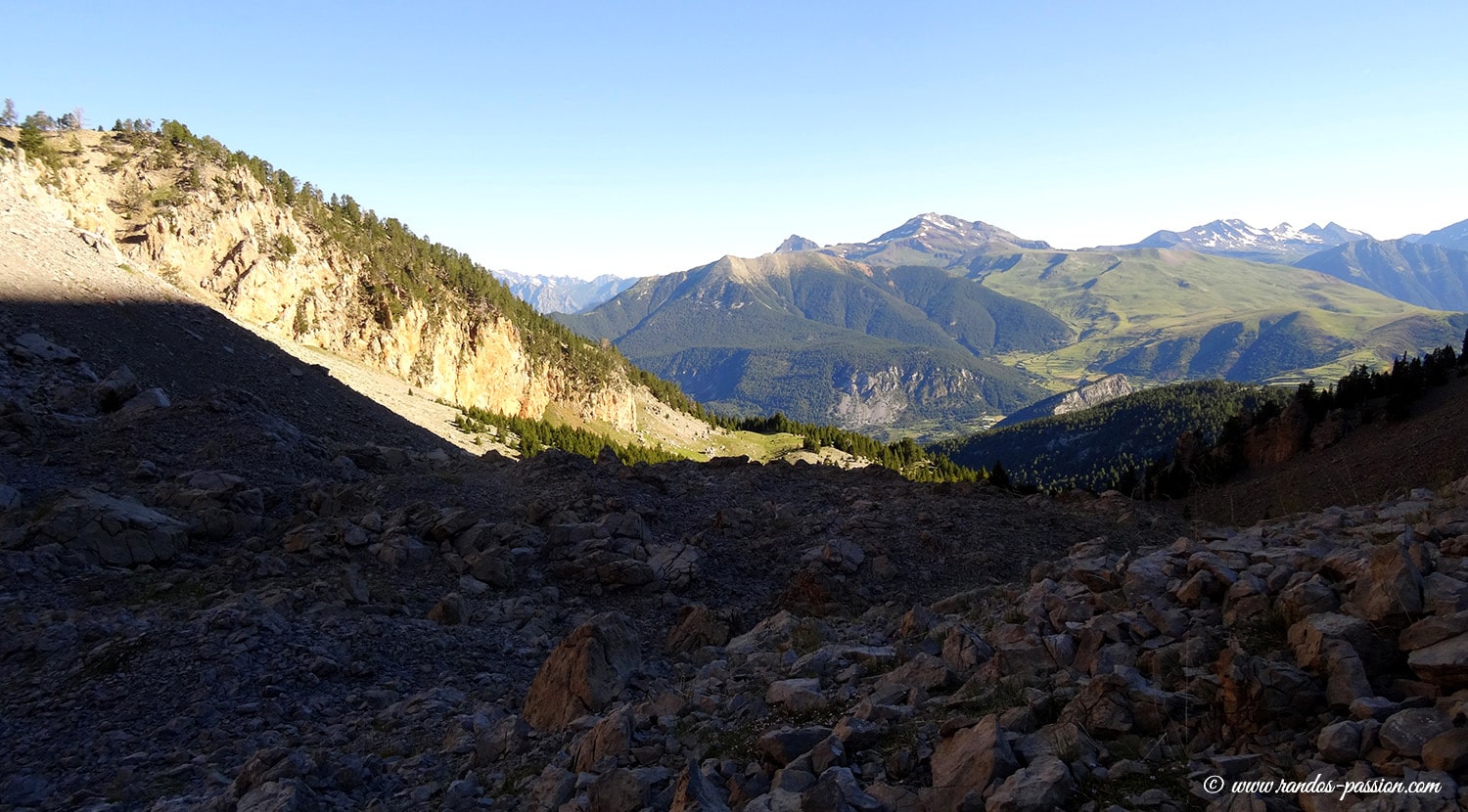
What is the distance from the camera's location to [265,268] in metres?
72.2

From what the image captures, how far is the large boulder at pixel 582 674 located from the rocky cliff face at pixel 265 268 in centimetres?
5584

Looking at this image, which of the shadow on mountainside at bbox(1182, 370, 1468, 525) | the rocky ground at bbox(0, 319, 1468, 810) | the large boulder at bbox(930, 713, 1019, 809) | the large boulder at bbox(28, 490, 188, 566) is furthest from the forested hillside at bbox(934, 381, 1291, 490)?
the large boulder at bbox(930, 713, 1019, 809)

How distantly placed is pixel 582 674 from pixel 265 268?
77451 millimetres

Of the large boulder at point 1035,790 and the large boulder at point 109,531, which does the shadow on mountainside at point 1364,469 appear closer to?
the large boulder at point 1035,790

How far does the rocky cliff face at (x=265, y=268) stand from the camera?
6262cm

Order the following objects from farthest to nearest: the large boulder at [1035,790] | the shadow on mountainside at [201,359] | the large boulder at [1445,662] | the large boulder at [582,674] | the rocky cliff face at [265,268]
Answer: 1. the rocky cliff face at [265,268]
2. the shadow on mountainside at [201,359]
3. the large boulder at [582,674]
4. the large boulder at [1035,790]
5. the large boulder at [1445,662]

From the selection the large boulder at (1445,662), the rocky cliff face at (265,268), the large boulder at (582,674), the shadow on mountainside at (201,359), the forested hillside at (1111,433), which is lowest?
the forested hillside at (1111,433)

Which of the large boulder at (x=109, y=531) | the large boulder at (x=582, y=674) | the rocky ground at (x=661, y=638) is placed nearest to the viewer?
the rocky ground at (x=661, y=638)

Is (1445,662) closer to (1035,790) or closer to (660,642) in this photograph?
(1035,790)

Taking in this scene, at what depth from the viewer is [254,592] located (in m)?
14.1

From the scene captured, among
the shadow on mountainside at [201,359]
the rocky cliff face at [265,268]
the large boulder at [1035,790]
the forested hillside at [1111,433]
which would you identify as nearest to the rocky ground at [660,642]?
the large boulder at [1035,790]

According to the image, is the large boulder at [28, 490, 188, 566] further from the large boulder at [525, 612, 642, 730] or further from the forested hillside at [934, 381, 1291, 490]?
the forested hillside at [934, 381, 1291, 490]

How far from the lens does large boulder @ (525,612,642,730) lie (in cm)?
1004

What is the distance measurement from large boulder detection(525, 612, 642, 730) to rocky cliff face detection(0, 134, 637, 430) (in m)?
55.8
